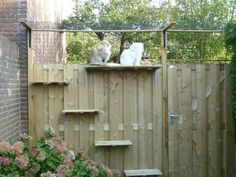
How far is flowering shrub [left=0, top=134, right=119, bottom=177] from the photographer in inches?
120

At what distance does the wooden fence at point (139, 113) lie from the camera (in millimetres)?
4973

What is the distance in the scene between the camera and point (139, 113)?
16.8 ft

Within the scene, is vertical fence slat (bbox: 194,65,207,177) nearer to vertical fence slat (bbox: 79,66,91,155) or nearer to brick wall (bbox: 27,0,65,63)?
→ vertical fence slat (bbox: 79,66,91,155)

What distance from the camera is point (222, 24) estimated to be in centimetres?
521

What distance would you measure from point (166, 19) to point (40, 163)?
723 cm

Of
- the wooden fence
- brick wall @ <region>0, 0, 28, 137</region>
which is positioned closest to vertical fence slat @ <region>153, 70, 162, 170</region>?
the wooden fence

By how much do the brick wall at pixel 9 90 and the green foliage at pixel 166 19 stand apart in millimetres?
1970

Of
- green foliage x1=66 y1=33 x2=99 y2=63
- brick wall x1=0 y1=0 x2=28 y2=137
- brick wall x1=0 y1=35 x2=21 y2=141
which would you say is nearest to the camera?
brick wall x1=0 y1=35 x2=21 y2=141

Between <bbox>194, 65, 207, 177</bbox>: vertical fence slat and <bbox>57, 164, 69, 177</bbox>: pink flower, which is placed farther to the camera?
<bbox>194, 65, 207, 177</bbox>: vertical fence slat

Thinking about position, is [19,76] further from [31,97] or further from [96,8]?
[96,8]

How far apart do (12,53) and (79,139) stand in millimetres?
1365

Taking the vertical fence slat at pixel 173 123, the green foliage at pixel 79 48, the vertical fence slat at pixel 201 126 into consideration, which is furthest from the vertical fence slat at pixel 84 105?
the green foliage at pixel 79 48

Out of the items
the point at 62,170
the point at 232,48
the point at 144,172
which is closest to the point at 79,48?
the point at 144,172

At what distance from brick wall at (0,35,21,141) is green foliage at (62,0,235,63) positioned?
1.97m
